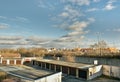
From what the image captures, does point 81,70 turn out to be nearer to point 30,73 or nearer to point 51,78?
point 51,78

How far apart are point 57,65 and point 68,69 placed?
9.65 feet

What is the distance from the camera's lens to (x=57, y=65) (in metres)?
28.0

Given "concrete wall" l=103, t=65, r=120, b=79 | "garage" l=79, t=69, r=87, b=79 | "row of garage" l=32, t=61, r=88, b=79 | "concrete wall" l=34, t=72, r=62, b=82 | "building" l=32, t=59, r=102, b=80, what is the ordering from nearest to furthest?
"concrete wall" l=34, t=72, r=62, b=82, "concrete wall" l=103, t=65, r=120, b=79, "building" l=32, t=59, r=102, b=80, "garage" l=79, t=69, r=87, b=79, "row of garage" l=32, t=61, r=88, b=79

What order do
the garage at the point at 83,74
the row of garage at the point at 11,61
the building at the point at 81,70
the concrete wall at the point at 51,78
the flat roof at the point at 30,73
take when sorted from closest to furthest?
the concrete wall at the point at 51,78 < the flat roof at the point at 30,73 < the building at the point at 81,70 < the garage at the point at 83,74 < the row of garage at the point at 11,61

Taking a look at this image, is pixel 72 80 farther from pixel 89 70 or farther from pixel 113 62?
pixel 113 62

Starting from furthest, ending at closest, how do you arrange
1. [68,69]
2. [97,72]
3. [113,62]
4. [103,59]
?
[103,59], [113,62], [68,69], [97,72]

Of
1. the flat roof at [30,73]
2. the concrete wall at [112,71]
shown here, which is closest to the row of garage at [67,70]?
the flat roof at [30,73]

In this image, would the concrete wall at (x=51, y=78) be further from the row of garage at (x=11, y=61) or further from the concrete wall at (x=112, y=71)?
the row of garage at (x=11, y=61)

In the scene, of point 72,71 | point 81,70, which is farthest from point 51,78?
point 72,71

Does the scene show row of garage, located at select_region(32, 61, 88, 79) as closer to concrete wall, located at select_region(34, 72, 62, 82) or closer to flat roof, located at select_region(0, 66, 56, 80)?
flat roof, located at select_region(0, 66, 56, 80)

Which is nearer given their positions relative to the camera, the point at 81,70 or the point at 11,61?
the point at 81,70

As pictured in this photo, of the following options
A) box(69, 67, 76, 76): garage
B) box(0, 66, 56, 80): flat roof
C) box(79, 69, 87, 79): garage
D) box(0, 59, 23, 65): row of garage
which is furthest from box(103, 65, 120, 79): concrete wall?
box(0, 59, 23, 65): row of garage

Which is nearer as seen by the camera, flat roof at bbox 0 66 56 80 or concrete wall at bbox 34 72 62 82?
concrete wall at bbox 34 72 62 82

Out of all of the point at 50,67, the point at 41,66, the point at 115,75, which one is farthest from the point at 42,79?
the point at 41,66
